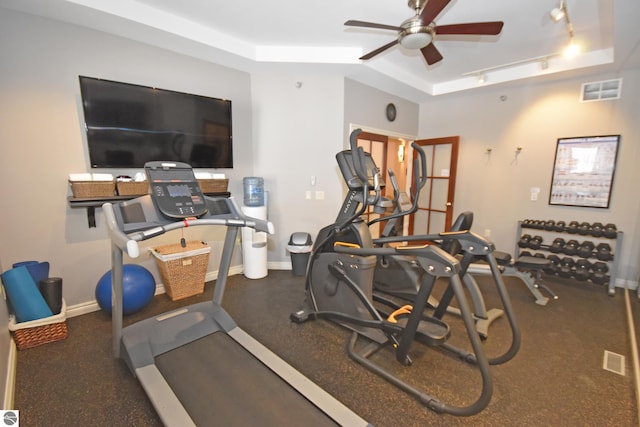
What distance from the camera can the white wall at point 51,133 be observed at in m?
2.35

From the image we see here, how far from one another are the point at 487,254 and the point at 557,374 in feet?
3.78

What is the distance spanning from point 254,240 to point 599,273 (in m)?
4.38

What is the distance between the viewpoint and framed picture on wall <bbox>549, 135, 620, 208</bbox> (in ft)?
12.0

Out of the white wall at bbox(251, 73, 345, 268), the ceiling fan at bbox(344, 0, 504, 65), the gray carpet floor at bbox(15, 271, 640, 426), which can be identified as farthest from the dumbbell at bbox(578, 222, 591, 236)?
the white wall at bbox(251, 73, 345, 268)

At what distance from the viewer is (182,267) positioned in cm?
313

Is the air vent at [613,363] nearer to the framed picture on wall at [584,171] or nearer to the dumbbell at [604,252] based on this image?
the dumbbell at [604,252]

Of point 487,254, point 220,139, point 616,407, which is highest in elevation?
point 220,139

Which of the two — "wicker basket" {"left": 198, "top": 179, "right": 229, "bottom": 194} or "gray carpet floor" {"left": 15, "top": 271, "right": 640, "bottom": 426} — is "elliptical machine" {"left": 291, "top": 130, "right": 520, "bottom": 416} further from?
"wicker basket" {"left": 198, "top": 179, "right": 229, "bottom": 194}

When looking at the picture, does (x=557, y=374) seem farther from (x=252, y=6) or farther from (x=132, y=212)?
(x=252, y=6)

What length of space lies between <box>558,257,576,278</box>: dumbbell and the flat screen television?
457 centimetres

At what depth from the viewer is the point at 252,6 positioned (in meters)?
2.59

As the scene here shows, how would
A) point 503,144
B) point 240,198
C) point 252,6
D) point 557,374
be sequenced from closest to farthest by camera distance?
point 557,374 < point 252,6 < point 240,198 < point 503,144

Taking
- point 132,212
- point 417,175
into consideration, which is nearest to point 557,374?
point 417,175

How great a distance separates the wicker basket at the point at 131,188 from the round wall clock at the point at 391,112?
3726 millimetres
